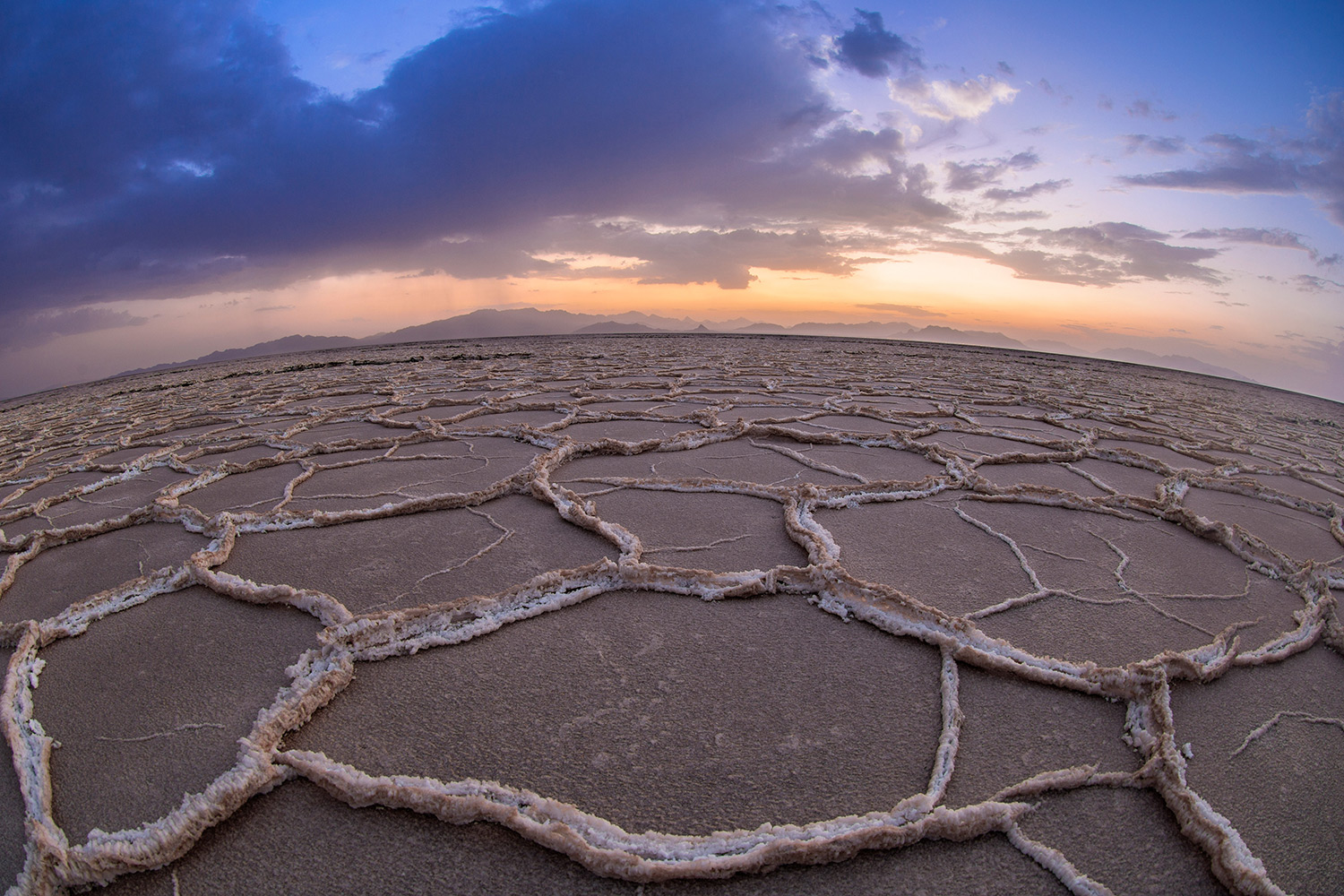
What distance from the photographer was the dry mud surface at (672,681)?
0.86 metres

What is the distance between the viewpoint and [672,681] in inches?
47.7

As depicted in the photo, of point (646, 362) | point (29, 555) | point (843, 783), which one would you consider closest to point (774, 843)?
point (843, 783)

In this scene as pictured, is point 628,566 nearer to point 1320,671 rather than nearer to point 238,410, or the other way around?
point 1320,671

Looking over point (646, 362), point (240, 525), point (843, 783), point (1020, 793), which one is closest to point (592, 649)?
point (843, 783)

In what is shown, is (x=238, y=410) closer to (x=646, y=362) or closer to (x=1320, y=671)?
(x=646, y=362)

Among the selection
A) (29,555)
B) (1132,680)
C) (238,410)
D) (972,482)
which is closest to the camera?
(1132,680)

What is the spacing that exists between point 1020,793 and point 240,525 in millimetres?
2332

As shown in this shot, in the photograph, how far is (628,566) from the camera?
5.22ft

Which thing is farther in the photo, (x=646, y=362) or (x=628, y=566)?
(x=646, y=362)

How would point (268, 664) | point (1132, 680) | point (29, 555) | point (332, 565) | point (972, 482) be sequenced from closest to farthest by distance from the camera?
point (1132, 680) < point (268, 664) < point (332, 565) < point (29, 555) < point (972, 482)

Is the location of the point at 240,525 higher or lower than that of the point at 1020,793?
higher

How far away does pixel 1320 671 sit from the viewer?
1.33 meters

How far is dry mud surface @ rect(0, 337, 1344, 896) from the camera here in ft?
2.82

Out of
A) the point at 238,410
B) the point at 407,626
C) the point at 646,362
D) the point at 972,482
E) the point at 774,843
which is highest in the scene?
the point at 646,362
